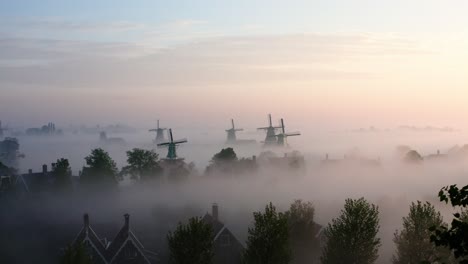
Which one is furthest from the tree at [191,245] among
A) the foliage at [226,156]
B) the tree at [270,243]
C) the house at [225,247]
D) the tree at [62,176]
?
the foliage at [226,156]

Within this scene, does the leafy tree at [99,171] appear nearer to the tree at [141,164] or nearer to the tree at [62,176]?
the tree at [62,176]

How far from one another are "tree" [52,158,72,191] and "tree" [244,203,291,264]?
6854cm

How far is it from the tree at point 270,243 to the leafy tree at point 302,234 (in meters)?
15.9

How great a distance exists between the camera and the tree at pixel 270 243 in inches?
2122

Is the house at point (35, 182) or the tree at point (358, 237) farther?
the house at point (35, 182)

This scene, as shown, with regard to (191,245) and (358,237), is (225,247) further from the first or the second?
(358,237)

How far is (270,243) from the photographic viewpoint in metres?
54.0

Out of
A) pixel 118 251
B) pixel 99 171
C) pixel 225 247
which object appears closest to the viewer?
pixel 118 251

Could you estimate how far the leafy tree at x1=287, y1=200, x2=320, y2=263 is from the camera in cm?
7100

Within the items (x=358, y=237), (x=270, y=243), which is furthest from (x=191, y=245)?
(x=358, y=237)

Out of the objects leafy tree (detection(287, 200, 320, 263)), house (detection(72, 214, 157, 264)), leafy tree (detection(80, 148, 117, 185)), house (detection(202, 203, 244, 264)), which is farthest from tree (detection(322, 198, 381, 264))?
leafy tree (detection(80, 148, 117, 185))

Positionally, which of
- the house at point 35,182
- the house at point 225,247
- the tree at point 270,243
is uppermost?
the house at point 35,182

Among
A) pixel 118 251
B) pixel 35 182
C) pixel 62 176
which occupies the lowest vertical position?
pixel 118 251

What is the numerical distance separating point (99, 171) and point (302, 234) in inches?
2445
